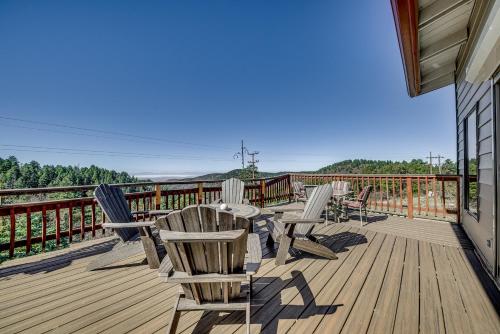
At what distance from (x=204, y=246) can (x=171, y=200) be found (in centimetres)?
371

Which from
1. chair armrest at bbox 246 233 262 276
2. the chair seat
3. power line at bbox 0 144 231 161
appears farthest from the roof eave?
power line at bbox 0 144 231 161

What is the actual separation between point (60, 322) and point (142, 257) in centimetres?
130

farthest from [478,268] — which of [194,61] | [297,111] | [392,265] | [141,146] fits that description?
[141,146]

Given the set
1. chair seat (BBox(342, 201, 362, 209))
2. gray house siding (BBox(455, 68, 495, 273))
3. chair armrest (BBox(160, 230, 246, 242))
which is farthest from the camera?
chair seat (BBox(342, 201, 362, 209))

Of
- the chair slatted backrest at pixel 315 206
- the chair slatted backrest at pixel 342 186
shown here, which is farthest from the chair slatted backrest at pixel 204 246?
the chair slatted backrest at pixel 342 186

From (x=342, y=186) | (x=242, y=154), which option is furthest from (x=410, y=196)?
(x=242, y=154)

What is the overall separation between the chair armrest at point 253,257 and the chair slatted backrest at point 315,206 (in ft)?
2.59

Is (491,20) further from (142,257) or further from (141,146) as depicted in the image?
(141,146)

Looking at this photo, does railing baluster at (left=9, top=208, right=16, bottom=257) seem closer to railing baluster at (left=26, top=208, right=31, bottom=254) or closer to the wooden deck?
railing baluster at (left=26, top=208, right=31, bottom=254)

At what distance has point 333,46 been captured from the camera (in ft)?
33.2

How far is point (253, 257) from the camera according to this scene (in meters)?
1.71

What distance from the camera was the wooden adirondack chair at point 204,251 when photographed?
1328 mm

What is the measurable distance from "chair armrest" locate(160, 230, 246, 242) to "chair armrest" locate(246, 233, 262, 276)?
0.31m

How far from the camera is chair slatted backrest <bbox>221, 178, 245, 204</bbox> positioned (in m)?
4.25
